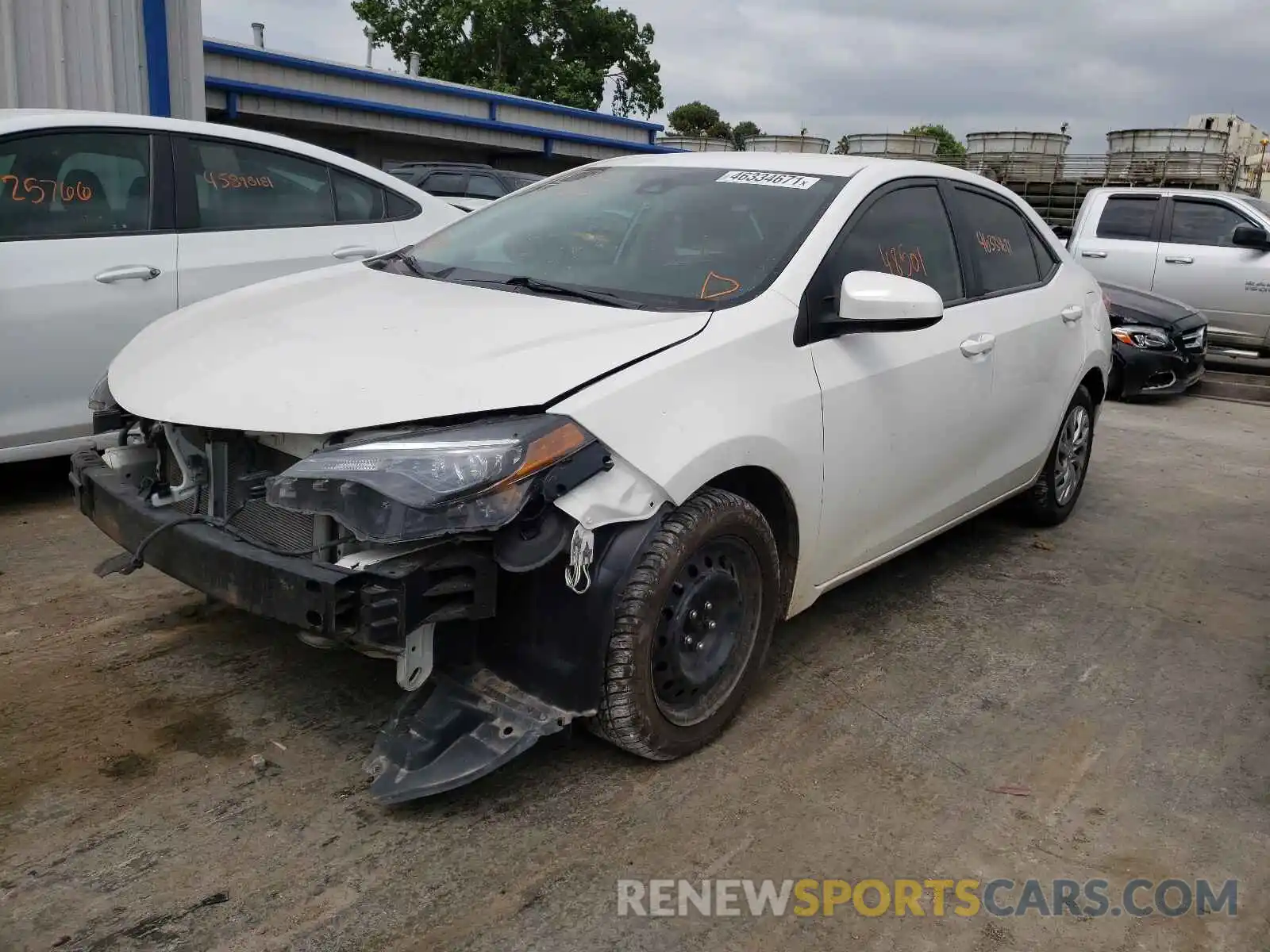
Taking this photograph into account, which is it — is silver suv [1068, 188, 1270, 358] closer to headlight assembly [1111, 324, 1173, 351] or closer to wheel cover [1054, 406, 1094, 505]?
headlight assembly [1111, 324, 1173, 351]

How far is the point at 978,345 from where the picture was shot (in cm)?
410

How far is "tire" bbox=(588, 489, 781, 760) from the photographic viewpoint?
2711 millimetres

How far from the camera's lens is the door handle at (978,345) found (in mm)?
4027

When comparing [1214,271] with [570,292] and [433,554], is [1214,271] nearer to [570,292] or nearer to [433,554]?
[570,292]

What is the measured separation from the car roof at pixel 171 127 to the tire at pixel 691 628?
132 inches

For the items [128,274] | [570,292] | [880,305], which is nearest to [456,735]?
[570,292]

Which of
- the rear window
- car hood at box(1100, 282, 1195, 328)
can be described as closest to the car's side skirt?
car hood at box(1100, 282, 1195, 328)

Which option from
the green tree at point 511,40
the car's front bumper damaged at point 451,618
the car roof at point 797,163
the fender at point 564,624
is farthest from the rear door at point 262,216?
the green tree at point 511,40

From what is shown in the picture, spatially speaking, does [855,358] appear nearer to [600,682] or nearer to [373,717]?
[600,682]

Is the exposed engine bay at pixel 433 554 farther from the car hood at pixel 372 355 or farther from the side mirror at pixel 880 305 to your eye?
the side mirror at pixel 880 305

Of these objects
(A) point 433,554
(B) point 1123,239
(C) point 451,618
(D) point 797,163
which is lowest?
(C) point 451,618

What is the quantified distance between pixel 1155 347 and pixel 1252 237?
1.95m

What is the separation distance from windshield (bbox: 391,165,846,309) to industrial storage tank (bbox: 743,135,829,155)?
20201 millimetres

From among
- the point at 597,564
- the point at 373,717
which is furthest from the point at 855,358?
the point at 373,717
